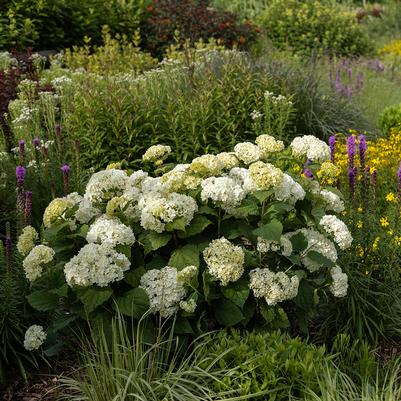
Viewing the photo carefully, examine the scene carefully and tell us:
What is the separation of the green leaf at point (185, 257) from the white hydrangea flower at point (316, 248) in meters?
0.54

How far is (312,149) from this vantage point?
163 inches

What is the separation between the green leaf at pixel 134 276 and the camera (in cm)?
363

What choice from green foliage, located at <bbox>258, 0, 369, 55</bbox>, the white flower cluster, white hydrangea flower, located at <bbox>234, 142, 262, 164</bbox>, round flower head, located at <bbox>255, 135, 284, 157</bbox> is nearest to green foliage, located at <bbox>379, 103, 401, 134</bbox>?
the white flower cluster

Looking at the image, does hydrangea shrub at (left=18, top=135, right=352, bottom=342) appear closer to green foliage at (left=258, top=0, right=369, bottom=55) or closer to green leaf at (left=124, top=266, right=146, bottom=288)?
green leaf at (left=124, top=266, right=146, bottom=288)

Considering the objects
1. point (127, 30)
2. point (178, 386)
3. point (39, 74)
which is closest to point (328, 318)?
point (178, 386)

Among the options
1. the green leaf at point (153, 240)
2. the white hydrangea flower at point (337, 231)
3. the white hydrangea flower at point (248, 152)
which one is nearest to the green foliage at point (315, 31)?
the white hydrangea flower at point (248, 152)

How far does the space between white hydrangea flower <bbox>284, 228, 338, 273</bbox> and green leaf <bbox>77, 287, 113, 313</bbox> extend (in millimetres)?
1058

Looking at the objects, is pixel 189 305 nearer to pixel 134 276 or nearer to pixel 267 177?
pixel 134 276

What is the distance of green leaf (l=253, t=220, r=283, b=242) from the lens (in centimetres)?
351

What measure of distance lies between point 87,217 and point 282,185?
112cm

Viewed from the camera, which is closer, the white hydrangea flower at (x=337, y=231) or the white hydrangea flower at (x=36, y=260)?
the white hydrangea flower at (x=36, y=260)

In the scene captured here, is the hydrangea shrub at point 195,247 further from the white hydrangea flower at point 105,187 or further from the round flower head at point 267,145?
the round flower head at point 267,145

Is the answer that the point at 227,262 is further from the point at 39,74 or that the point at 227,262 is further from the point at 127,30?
the point at 127,30

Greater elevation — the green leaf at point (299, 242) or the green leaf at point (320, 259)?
the green leaf at point (299, 242)
